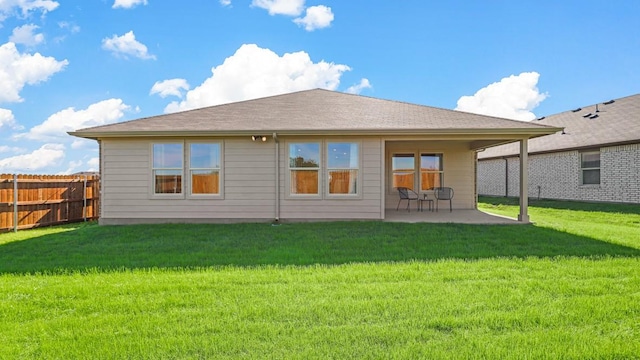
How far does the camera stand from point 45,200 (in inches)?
452

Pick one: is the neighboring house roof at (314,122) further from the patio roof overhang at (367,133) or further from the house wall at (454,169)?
the house wall at (454,169)

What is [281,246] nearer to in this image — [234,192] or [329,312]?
[329,312]

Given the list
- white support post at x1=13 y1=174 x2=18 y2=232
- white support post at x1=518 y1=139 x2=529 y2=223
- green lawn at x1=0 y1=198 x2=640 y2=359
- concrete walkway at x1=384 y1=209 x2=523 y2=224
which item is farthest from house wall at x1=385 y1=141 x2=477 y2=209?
white support post at x1=13 y1=174 x2=18 y2=232

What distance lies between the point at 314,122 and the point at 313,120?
0.80ft

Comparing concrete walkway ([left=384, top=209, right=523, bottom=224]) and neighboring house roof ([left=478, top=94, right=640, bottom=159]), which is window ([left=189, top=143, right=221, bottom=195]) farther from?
neighboring house roof ([left=478, top=94, right=640, bottom=159])

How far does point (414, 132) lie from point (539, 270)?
4955mm

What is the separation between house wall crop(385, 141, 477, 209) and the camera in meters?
13.0

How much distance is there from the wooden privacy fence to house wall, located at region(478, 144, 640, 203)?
19.2m

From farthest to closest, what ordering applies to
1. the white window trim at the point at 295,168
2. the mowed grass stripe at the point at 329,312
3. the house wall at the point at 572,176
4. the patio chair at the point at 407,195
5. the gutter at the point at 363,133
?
1. the house wall at the point at 572,176
2. the patio chair at the point at 407,195
3. the white window trim at the point at 295,168
4. the gutter at the point at 363,133
5. the mowed grass stripe at the point at 329,312

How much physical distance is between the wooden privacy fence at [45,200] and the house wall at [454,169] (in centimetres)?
994

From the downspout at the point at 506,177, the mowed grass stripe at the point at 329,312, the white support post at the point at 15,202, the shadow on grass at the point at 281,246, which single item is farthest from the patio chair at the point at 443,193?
the white support post at the point at 15,202

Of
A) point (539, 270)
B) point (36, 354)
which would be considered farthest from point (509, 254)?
point (36, 354)

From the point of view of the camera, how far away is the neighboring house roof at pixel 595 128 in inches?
615

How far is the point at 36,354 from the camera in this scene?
2947 millimetres
